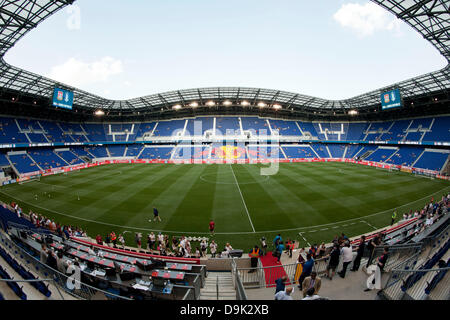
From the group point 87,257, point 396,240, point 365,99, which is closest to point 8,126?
point 87,257

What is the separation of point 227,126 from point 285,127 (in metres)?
21.1

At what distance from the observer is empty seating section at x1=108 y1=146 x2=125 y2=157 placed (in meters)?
59.1

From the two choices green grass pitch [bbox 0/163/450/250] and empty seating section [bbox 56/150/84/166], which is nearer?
green grass pitch [bbox 0/163/450/250]

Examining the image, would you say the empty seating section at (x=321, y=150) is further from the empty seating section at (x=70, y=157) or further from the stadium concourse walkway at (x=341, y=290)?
the empty seating section at (x=70, y=157)

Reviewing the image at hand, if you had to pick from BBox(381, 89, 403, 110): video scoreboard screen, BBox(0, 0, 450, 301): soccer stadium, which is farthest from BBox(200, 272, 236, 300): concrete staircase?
BBox(381, 89, 403, 110): video scoreboard screen

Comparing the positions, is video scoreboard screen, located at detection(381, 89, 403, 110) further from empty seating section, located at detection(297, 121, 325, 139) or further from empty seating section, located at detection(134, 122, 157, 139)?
empty seating section, located at detection(134, 122, 157, 139)

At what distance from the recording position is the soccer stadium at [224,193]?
24.1 ft

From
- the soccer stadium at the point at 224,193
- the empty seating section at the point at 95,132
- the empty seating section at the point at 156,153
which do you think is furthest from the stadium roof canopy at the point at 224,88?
the empty seating section at the point at 156,153

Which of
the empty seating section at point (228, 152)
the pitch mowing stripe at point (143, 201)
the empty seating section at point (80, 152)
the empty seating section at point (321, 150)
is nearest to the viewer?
the pitch mowing stripe at point (143, 201)

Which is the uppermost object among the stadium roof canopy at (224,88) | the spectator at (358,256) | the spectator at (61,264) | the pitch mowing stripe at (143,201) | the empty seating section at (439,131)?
the stadium roof canopy at (224,88)

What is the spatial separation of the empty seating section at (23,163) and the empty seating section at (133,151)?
22.2 m

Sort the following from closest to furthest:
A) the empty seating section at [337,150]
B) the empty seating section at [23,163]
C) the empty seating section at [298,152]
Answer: the empty seating section at [23,163], the empty seating section at [298,152], the empty seating section at [337,150]

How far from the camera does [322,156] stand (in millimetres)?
59094

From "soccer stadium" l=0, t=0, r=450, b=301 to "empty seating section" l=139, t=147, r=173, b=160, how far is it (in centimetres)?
75
